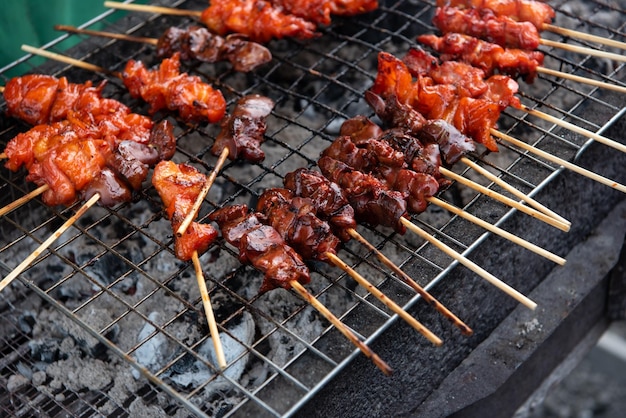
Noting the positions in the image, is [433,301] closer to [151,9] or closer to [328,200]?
[328,200]

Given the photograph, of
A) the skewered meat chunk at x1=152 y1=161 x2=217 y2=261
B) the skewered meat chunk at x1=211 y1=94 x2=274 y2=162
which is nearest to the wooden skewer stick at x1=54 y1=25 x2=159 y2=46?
the skewered meat chunk at x1=211 y1=94 x2=274 y2=162

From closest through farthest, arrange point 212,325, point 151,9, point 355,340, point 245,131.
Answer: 1. point 355,340
2. point 212,325
3. point 245,131
4. point 151,9

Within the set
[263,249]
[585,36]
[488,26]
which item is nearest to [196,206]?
[263,249]

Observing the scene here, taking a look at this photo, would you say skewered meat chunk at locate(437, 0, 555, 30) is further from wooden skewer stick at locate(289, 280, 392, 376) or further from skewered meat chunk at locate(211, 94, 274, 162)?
wooden skewer stick at locate(289, 280, 392, 376)

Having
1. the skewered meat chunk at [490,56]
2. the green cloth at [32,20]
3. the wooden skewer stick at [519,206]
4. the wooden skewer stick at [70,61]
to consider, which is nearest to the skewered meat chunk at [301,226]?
the wooden skewer stick at [519,206]

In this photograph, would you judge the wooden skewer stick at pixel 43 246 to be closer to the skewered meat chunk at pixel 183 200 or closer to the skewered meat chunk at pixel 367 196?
the skewered meat chunk at pixel 183 200

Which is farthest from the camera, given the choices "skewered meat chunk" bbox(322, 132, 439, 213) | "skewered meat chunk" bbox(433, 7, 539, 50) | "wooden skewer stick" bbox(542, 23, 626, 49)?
"skewered meat chunk" bbox(433, 7, 539, 50)
